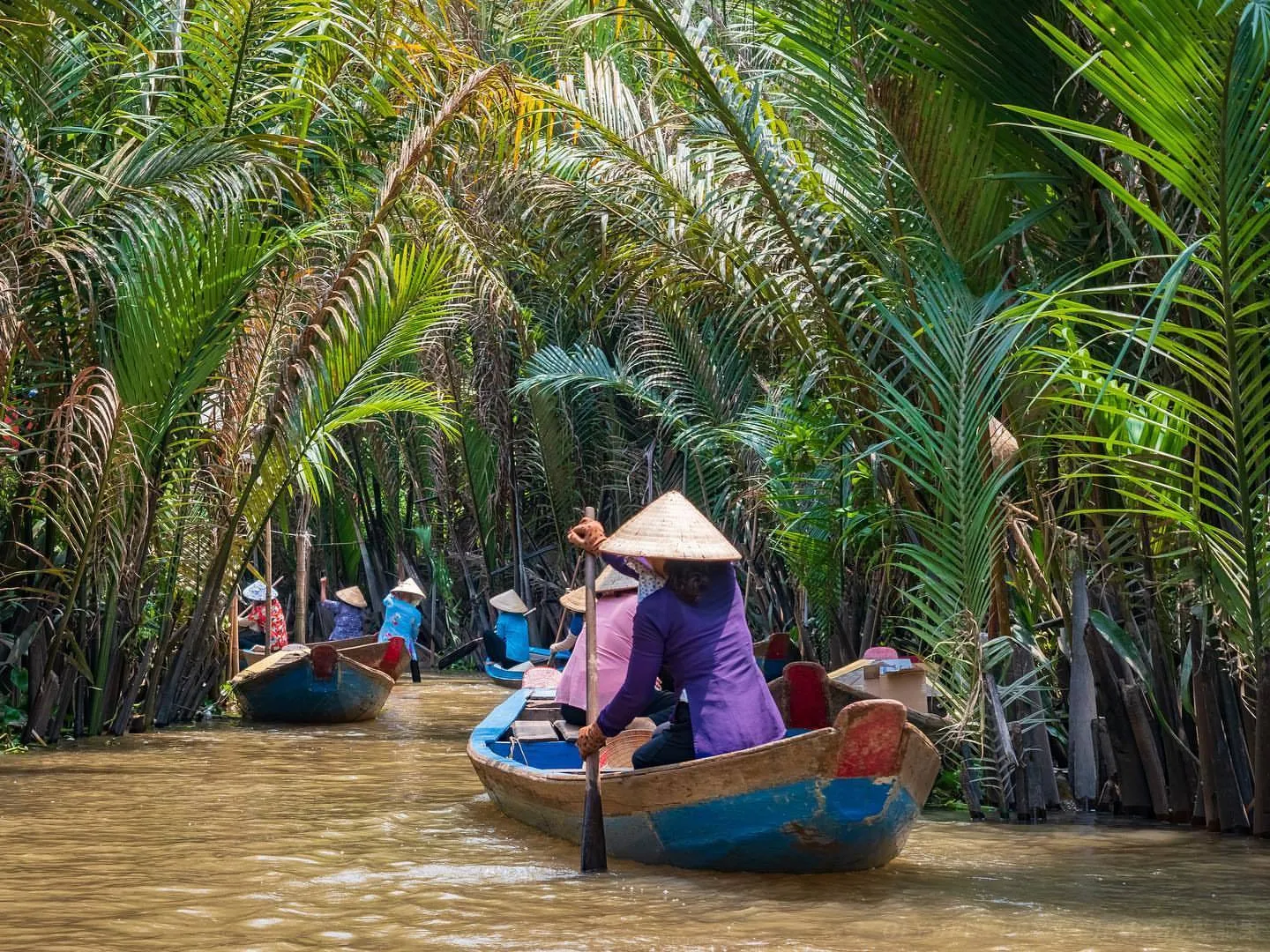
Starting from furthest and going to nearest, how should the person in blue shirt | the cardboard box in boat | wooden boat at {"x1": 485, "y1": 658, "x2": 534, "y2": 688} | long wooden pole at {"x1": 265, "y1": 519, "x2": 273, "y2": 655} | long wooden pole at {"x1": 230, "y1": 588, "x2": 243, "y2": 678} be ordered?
the person in blue shirt, wooden boat at {"x1": 485, "y1": 658, "x2": 534, "y2": 688}, long wooden pole at {"x1": 265, "y1": 519, "x2": 273, "y2": 655}, long wooden pole at {"x1": 230, "y1": 588, "x2": 243, "y2": 678}, the cardboard box in boat

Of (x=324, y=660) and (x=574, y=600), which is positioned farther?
(x=324, y=660)

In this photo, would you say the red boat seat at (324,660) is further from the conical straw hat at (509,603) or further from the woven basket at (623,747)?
the woven basket at (623,747)

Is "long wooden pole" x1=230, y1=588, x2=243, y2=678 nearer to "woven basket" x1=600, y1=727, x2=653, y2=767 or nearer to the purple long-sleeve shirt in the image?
"woven basket" x1=600, y1=727, x2=653, y2=767

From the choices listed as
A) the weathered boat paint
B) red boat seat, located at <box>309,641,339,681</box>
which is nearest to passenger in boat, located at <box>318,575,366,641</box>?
red boat seat, located at <box>309,641,339,681</box>

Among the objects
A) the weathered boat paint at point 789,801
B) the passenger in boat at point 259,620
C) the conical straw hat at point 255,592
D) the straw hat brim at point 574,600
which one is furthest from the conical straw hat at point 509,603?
the weathered boat paint at point 789,801

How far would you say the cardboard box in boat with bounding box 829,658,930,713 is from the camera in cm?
742

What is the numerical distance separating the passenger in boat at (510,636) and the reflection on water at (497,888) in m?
7.97

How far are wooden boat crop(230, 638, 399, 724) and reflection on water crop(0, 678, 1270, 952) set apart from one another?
3.93 m

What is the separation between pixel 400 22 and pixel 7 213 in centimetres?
321

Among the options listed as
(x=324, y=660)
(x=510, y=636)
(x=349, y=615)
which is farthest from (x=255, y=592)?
(x=324, y=660)

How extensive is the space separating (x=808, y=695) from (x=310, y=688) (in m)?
6.28

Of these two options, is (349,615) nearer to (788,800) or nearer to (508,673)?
(508,673)

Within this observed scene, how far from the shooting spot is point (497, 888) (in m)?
5.57

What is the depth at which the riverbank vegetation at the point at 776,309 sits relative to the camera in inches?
220
